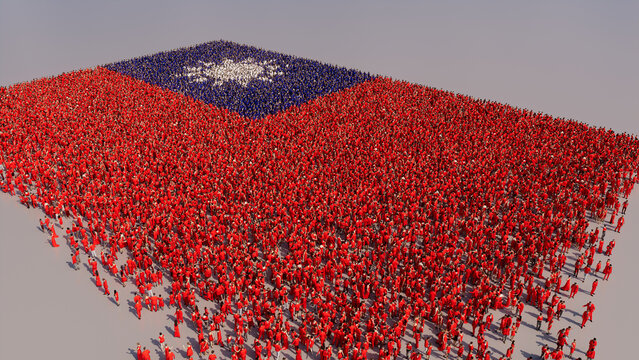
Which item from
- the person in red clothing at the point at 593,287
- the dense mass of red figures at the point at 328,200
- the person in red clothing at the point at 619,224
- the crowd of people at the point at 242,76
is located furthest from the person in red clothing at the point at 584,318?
the crowd of people at the point at 242,76

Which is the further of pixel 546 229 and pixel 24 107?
pixel 24 107

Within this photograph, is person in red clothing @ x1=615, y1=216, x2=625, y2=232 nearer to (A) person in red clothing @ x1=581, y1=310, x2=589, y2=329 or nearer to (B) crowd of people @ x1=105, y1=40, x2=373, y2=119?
(A) person in red clothing @ x1=581, y1=310, x2=589, y2=329

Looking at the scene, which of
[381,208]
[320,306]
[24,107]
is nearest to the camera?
[320,306]

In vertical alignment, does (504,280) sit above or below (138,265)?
above

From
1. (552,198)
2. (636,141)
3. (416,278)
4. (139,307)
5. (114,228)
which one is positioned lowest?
(139,307)

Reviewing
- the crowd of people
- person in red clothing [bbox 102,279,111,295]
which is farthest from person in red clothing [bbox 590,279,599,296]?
the crowd of people

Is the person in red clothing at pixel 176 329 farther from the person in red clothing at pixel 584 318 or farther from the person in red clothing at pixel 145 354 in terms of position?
the person in red clothing at pixel 584 318

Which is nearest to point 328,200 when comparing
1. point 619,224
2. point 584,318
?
point 584,318

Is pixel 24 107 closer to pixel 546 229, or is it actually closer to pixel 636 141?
pixel 546 229

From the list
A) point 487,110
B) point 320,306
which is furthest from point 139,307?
point 487,110
